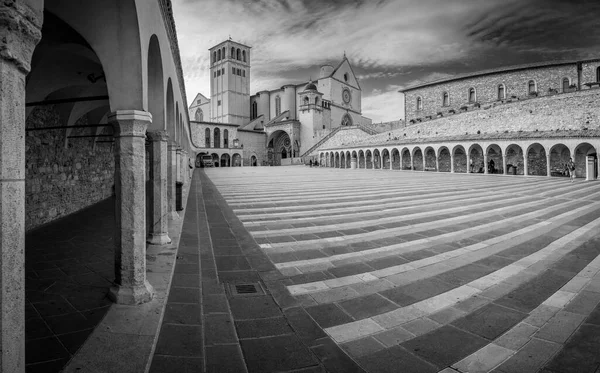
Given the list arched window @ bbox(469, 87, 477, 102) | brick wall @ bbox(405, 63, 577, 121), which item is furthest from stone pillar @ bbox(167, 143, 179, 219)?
arched window @ bbox(469, 87, 477, 102)

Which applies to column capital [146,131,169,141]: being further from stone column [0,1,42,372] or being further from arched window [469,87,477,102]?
arched window [469,87,477,102]

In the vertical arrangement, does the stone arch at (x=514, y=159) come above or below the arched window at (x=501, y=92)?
below

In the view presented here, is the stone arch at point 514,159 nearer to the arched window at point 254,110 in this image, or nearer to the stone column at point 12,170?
the stone column at point 12,170

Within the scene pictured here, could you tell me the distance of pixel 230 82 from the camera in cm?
6631

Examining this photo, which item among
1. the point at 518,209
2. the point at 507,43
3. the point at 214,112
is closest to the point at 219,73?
the point at 214,112

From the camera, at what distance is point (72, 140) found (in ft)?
33.0

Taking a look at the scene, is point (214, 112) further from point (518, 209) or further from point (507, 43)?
point (518, 209)

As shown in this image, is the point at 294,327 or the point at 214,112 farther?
the point at 214,112

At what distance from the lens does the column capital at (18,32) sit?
166cm

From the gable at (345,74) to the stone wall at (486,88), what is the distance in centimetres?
1815

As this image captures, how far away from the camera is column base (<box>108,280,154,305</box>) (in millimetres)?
3488

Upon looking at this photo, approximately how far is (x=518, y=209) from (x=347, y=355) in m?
9.60

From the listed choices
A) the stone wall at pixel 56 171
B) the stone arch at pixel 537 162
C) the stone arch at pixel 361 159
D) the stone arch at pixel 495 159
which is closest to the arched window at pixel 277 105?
the stone arch at pixel 361 159

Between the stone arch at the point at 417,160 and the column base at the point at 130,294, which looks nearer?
the column base at the point at 130,294
